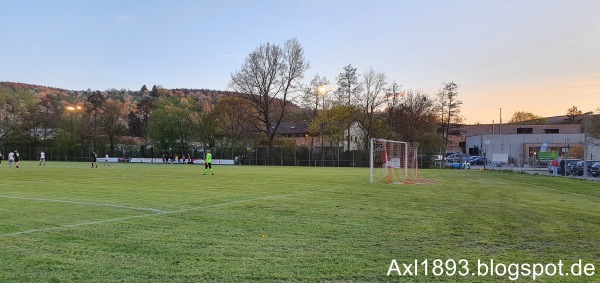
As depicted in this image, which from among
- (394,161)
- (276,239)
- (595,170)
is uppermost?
(394,161)

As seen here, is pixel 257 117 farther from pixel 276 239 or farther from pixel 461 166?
pixel 276 239

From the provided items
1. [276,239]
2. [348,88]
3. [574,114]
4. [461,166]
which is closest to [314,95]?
[348,88]

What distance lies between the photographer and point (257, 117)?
209ft

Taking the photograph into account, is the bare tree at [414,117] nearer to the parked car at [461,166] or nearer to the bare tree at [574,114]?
the parked car at [461,166]

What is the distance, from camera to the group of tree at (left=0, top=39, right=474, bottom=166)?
6216 centimetres

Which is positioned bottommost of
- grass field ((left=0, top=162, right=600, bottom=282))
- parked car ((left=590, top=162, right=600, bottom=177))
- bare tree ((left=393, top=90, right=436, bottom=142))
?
grass field ((left=0, top=162, right=600, bottom=282))

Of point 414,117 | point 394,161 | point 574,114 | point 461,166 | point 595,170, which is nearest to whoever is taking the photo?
point 394,161

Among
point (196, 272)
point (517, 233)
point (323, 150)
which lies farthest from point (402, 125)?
point (196, 272)

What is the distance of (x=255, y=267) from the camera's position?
5.63 m

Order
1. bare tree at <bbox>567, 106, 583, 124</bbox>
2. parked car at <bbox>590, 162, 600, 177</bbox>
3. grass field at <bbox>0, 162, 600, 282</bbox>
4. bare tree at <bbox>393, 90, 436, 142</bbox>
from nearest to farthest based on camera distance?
1. grass field at <bbox>0, 162, 600, 282</bbox>
2. parked car at <bbox>590, 162, 600, 177</bbox>
3. bare tree at <bbox>393, 90, 436, 142</bbox>
4. bare tree at <bbox>567, 106, 583, 124</bbox>

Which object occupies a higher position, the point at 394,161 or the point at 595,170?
the point at 394,161

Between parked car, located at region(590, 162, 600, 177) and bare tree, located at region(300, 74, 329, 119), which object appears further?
bare tree, located at region(300, 74, 329, 119)

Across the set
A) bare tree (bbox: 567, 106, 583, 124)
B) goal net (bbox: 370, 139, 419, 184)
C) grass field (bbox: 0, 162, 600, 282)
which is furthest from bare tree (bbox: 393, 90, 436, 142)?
bare tree (bbox: 567, 106, 583, 124)

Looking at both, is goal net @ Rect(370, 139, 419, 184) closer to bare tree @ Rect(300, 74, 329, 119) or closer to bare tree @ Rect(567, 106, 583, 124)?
bare tree @ Rect(300, 74, 329, 119)
